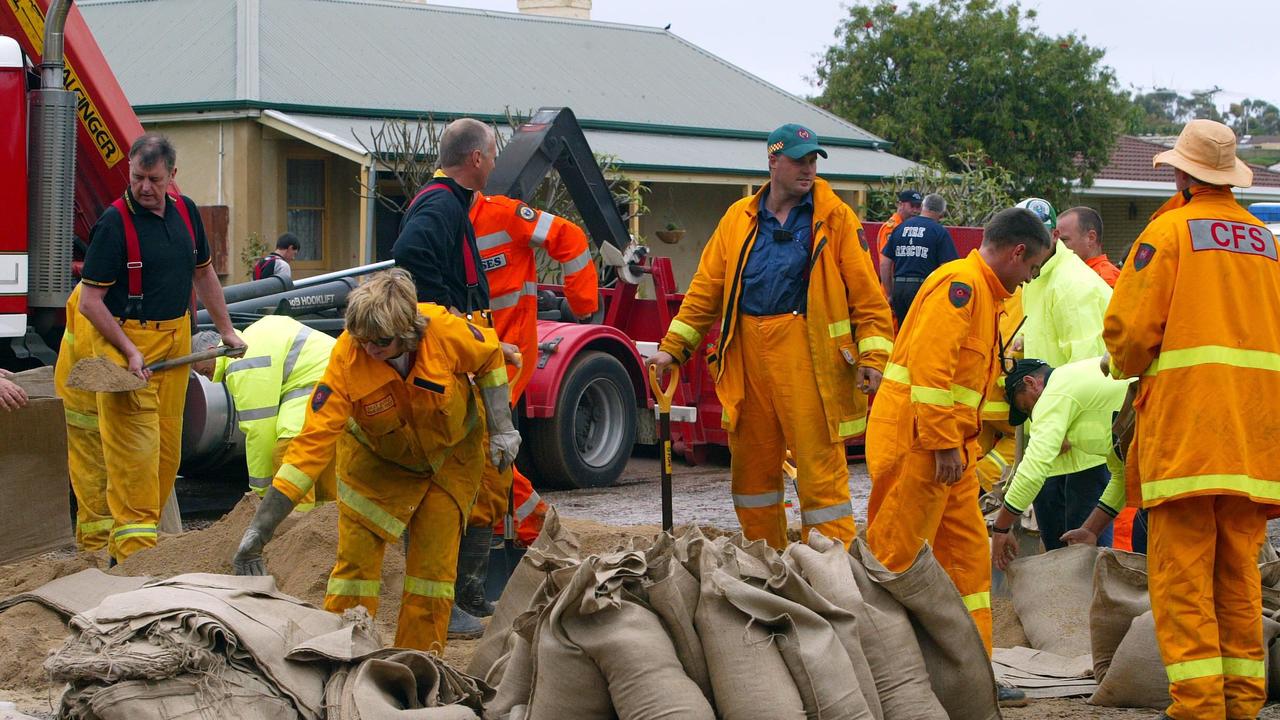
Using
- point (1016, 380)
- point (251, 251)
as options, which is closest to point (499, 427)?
point (1016, 380)

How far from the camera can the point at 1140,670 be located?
5016 millimetres

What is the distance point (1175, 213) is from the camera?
Answer: 4.77 m

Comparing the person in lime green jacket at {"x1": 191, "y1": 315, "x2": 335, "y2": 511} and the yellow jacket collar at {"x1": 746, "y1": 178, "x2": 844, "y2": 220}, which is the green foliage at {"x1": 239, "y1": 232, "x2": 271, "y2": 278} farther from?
the yellow jacket collar at {"x1": 746, "y1": 178, "x2": 844, "y2": 220}

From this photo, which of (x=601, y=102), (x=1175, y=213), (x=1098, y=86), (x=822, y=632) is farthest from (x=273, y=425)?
(x=1098, y=86)

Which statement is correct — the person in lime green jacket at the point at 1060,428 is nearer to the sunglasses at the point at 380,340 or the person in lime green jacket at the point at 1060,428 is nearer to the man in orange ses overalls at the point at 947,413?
the man in orange ses overalls at the point at 947,413

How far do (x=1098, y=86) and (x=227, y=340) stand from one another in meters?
24.0

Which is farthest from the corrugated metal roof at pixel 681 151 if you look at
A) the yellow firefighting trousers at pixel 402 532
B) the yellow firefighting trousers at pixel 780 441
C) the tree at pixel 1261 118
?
the tree at pixel 1261 118

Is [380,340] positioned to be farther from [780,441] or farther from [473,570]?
[780,441]

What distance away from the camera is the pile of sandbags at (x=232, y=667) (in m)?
3.86

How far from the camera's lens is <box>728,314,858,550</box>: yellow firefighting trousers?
19.0 feet

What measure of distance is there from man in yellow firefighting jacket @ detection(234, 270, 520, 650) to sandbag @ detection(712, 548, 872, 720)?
1.34 metres

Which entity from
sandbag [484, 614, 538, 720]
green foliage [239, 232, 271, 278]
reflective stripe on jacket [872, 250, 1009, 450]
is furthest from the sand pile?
green foliage [239, 232, 271, 278]

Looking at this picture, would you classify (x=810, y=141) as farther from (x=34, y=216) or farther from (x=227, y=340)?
(x=34, y=216)

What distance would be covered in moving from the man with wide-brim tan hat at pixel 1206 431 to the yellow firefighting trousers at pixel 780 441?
1.38 metres
